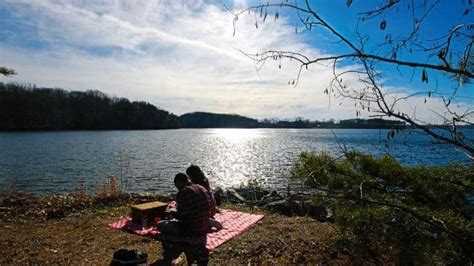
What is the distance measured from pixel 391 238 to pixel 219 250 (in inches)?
127

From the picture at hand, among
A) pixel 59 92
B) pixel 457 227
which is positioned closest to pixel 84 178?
pixel 457 227

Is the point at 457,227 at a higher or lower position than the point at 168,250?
higher

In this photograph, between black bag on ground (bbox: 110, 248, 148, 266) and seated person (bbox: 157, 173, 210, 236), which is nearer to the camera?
black bag on ground (bbox: 110, 248, 148, 266)

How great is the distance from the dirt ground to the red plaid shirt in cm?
57

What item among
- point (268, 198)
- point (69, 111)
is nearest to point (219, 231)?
point (268, 198)

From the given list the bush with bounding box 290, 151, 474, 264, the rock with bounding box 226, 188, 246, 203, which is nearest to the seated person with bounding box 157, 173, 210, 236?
the bush with bounding box 290, 151, 474, 264

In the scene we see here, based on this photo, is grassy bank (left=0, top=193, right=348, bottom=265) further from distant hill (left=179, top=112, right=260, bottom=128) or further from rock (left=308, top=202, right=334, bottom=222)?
distant hill (left=179, top=112, right=260, bottom=128)

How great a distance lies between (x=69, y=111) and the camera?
9981 centimetres

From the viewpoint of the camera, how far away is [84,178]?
19953mm

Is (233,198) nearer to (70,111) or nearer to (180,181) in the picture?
(180,181)

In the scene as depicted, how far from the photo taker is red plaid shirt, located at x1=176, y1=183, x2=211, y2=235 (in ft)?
18.2

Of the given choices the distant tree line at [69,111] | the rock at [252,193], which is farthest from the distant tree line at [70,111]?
the rock at [252,193]

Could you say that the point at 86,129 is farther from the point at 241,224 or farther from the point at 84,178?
the point at 241,224

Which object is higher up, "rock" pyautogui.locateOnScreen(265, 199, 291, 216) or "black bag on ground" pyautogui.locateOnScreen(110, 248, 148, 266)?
"black bag on ground" pyautogui.locateOnScreen(110, 248, 148, 266)
